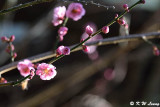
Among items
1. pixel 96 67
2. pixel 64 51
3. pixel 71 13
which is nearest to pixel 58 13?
pixel 71 13

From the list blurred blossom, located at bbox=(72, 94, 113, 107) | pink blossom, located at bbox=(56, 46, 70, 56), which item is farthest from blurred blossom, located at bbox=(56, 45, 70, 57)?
blurred blossom, located at bbox=(72, 94, 113, 107)

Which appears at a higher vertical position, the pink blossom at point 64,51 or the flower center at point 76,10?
the flower center at point 76,10

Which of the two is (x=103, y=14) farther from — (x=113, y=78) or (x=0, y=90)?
(x=0, y=90)

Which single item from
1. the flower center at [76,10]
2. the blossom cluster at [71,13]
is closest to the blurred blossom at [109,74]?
the blossom cluster at [71,13]

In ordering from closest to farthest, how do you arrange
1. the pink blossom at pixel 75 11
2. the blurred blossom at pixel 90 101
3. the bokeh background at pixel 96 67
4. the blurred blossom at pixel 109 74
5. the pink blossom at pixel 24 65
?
the pink blossom at pixel 24 65, the pink blossom at pixel 75 11, the bokeh background at pixel 96 67, the blurred blossom at pixel 90 101, the blurred blossom at pixel 109 74

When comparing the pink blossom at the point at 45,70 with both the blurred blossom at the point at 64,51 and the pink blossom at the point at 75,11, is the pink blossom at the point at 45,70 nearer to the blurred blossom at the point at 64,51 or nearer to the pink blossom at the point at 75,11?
the blurred blossom at the point at 64,51

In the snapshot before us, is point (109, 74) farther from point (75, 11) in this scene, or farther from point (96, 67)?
point (75, 11)

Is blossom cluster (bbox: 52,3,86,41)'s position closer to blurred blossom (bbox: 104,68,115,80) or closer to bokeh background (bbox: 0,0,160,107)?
bokeh background (bbox: 0,0,160,107)

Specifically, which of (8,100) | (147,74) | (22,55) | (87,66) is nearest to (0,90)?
(8,100)
